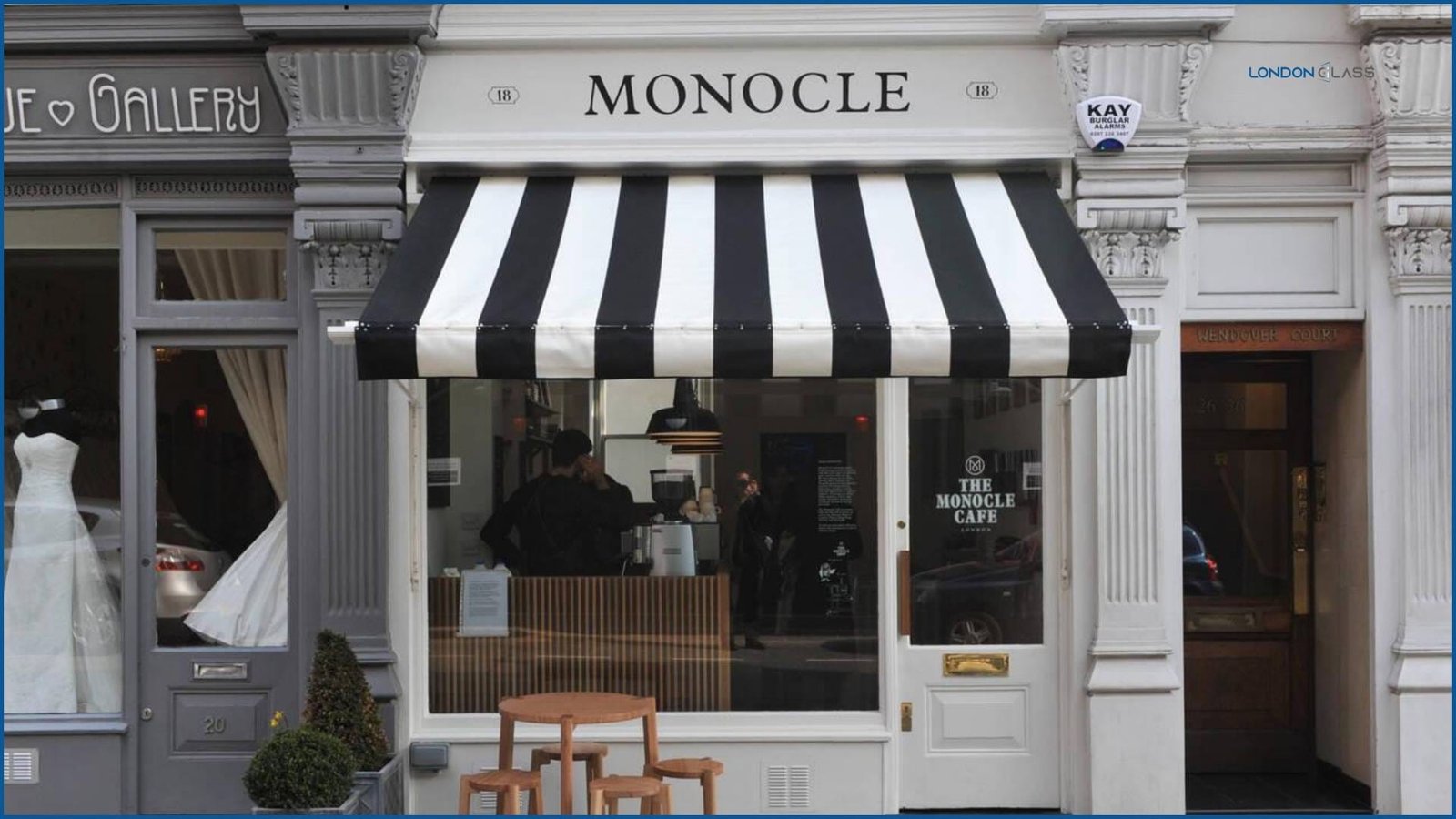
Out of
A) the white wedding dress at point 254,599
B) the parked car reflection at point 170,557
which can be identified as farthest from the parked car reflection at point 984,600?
the parked car reflection at point 170,557

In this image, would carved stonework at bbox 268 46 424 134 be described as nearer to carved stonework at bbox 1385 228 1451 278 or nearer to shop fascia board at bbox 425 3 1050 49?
shop fascia board at bbox 425 3 1050 49

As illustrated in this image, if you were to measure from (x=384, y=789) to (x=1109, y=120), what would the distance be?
16.8 ft

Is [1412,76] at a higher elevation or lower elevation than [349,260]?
higher

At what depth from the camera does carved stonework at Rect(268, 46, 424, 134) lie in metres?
7.46

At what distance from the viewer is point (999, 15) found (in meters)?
7.49

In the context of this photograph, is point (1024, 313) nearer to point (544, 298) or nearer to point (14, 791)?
point (544, 298)

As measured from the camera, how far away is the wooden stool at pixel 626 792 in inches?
247

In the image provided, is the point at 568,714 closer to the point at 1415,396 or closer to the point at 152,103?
the point at 152,103

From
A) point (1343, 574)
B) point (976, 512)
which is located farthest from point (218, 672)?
point (1343, 574)

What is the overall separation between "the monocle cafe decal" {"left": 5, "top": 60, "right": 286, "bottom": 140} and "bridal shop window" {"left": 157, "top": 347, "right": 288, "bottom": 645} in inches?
48.6

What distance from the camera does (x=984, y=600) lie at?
25.5ft

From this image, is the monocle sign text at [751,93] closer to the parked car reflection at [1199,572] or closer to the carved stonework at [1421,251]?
the carved stonework at [1421,251]

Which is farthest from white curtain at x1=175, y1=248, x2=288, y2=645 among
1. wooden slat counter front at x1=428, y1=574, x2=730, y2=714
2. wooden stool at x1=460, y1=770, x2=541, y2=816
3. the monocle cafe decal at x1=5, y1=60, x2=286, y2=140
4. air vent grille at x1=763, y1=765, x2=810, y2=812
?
air vent grille at x1=763, y1=765, x2=810, y2=812

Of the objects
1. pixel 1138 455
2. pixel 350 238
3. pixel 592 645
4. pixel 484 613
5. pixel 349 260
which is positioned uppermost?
pixel 350 238
